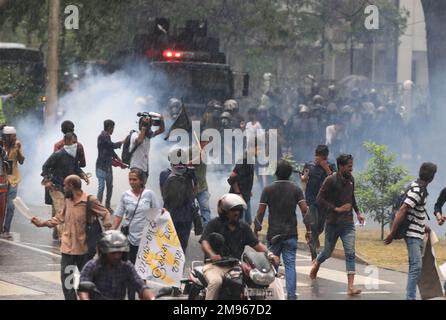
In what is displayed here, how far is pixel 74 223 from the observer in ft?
40.1

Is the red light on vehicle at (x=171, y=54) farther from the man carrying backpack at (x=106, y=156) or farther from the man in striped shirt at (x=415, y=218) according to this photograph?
the man in striped shirt at (x=415, y=218)

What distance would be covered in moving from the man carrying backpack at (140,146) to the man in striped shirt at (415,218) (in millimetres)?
6604

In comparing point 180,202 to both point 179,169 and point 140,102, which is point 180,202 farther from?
point 140,102

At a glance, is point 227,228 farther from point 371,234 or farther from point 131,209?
point 371,234

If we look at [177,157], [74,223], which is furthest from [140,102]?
[74,223]

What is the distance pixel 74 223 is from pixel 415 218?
3492mm

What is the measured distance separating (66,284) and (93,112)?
18041 millimetres

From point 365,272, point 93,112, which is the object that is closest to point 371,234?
point 365,272

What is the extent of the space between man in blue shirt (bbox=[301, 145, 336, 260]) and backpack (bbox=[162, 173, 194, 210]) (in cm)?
222

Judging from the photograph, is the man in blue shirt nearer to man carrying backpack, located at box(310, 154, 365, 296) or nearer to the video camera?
man carrying backpack, located at box(310, 154, 365, 296)

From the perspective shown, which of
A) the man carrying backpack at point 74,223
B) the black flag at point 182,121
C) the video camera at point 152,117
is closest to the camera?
the man carrying backpack at point 74,223

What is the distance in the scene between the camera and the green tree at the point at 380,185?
19625mm

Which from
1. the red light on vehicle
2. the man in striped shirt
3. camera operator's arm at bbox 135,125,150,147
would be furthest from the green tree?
the red light on vehicle

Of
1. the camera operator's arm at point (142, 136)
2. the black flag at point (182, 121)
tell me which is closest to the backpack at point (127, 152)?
the camera operator's arm at point (142, 136)
